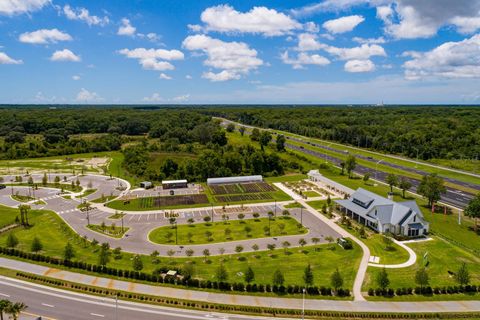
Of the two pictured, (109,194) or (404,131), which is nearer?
(109,194)

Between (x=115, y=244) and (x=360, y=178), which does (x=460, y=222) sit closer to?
(x=360, y=178)

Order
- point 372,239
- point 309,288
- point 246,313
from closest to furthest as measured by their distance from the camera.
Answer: point 246,313 → point 309,288 → point 372,239

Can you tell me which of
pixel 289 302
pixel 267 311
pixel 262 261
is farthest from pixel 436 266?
pixel 267 311

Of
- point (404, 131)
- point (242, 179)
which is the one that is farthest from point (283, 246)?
point (404, 131)

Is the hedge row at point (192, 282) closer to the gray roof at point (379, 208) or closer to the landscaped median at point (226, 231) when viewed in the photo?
the landscaped median at point (226, 231)

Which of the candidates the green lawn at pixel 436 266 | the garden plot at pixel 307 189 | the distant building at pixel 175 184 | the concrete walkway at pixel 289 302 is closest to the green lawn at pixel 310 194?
the garden plot at pixel 307 189

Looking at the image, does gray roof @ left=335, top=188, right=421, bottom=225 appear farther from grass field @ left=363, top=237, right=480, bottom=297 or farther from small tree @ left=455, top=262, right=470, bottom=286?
small tree @ left=455, top=262, right=470, bottom=286
